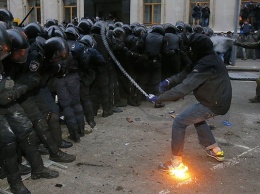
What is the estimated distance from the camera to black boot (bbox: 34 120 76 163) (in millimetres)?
4355

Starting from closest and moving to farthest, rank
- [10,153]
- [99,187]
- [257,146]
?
1. [10,153]
2. [99,187]
3. [257,146]

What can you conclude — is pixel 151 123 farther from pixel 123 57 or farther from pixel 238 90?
pixel 238 90

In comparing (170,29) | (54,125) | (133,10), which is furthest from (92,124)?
(133,10)

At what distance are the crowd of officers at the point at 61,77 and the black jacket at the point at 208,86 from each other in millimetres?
431

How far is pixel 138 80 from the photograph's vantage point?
26.5 ft

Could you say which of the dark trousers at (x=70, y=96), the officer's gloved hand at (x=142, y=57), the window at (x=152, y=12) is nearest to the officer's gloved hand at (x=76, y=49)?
the dark trousers at (x=70, y=96)

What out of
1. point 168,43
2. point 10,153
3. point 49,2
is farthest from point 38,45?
point 49,2

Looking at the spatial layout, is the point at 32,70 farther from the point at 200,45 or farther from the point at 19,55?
the point at 200,45

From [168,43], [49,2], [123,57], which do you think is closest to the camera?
[123,57]

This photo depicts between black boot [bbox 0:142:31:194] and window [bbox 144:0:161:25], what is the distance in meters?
19.0

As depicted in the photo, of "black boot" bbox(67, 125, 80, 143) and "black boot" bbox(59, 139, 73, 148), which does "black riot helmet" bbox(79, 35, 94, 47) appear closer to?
"black boot" bbox(67, 125, 80, 143)

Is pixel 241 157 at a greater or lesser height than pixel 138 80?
lesser

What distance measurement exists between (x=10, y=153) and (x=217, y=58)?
2672 mm

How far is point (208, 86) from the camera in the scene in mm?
4172
